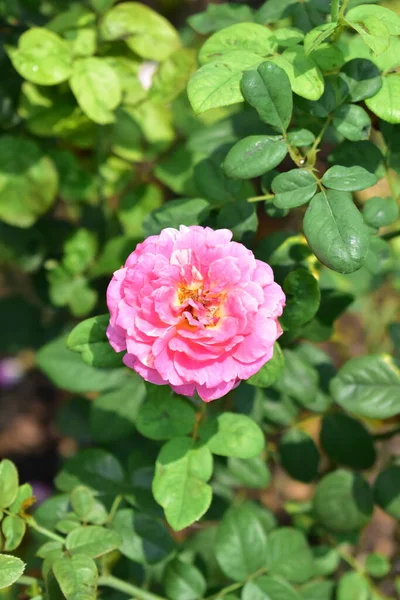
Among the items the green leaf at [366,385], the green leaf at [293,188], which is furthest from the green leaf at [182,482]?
the green leaf at [293,188]

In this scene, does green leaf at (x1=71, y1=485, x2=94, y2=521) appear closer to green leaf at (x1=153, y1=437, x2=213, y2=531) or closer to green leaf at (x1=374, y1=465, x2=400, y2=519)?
green leaf at (x1=153, y1=437, x2=213, y2=531)

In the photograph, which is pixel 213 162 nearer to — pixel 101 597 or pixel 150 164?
pixel 150 164

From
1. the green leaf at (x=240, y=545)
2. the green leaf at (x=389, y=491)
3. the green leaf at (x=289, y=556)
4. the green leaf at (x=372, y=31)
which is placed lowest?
the green leaf at (x=289, y=556)

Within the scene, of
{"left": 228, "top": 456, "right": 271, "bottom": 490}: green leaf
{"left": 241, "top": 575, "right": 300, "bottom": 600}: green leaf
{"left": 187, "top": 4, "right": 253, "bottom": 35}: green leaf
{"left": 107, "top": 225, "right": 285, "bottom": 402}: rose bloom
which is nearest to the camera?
{"left": 107, "top": 225, "right": 285, "bottom": 402}: rose bloom

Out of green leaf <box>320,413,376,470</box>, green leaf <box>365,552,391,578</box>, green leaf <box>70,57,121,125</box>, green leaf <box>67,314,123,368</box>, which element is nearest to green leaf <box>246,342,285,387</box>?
green leaf <box>67,314,123,368</box>

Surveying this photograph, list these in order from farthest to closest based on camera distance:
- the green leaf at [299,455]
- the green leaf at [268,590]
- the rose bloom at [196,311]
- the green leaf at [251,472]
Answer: the green leaf at [299,455], the green leaf at [251,472], the green leaf at [268,590], the rose bloom at [196,311]

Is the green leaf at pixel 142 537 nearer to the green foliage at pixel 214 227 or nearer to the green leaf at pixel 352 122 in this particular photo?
the green foliage at pixel 214 227

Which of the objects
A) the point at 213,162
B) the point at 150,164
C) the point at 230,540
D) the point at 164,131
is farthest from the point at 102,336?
the point at 150,164
